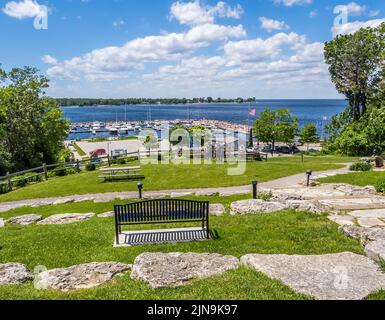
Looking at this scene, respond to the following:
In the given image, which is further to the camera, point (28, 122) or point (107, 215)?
point (28, 122)

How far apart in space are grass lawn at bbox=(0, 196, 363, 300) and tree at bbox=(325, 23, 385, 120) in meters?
31.7

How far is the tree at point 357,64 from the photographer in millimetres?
35281

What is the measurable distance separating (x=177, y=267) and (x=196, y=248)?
4.70 ft

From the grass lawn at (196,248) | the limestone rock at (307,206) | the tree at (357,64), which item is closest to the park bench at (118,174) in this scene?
the grass lawn at (196,248)

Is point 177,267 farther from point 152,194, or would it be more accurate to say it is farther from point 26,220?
point 152,194

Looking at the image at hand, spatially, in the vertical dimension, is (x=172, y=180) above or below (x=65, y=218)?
below

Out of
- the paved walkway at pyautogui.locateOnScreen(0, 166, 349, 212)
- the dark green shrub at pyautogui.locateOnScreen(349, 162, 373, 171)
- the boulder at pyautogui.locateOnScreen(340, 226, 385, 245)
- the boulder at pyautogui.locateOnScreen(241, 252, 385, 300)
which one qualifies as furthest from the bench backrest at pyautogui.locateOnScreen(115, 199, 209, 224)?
the dark green shrub at pyautogui.locateOnScreen(349, 162, 373, 171)

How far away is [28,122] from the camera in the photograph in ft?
106

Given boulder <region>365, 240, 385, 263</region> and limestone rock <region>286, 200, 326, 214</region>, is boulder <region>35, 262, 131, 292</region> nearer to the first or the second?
boulder <region>365, 240, 385, 263</region>

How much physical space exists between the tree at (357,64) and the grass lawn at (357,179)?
2229 centimetres

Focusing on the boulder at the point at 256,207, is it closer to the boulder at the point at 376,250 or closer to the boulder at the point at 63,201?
the boulder at the point at 376,250

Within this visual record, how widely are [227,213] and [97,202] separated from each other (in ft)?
19.4

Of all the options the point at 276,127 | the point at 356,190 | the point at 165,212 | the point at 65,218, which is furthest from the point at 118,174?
the point at 276,127
